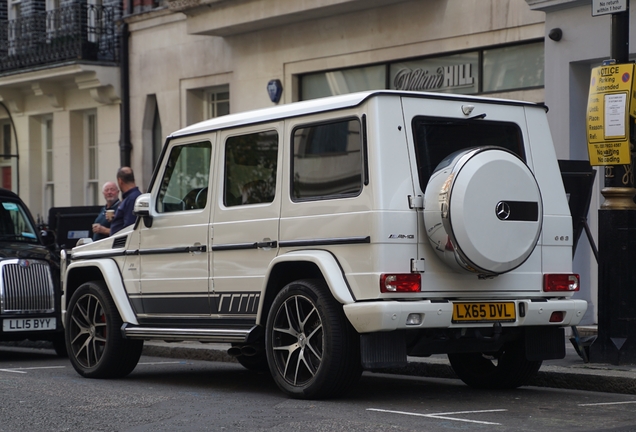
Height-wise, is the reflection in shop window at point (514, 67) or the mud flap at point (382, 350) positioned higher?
the reflection in shop window at point (514, 67)

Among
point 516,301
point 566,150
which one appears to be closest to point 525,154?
point 516,301

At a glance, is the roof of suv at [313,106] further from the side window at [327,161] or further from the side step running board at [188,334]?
the side step running board at [188,334]

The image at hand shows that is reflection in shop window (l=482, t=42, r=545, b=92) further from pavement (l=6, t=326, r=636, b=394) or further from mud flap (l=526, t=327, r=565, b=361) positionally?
mud flap (l=526, t=327, r=565, b=361)

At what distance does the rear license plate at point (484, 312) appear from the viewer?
28.5 feet

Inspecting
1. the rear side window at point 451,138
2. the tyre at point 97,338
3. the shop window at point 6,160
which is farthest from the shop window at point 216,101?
the rear side window at point 451,138

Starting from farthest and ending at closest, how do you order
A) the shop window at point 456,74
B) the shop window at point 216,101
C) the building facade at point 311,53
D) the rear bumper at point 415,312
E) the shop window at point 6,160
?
the shop window at point 6,160 → the shop window at point 216,101 → the building facade at point 311,53 → the shop window at point 456,74 → the rear bumper at point 415,312

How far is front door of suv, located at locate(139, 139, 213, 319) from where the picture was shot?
10.1m

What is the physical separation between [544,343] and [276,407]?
218 centimetres

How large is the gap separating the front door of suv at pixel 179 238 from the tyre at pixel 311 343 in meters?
1.11

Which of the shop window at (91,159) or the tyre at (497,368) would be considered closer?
the tyre at (497,368)

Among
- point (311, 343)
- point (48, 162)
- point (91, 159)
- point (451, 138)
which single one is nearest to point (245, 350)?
point (311, 343)

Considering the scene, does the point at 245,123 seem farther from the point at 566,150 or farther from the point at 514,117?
the point at 566,150

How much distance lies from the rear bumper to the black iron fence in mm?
15783

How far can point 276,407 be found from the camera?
8.59 meters
